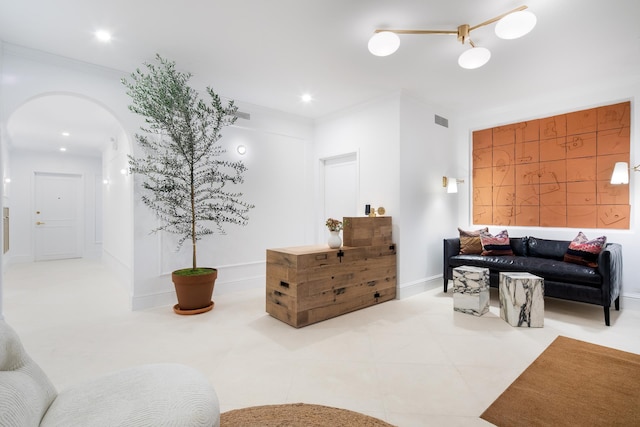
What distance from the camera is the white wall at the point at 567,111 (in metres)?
3.60

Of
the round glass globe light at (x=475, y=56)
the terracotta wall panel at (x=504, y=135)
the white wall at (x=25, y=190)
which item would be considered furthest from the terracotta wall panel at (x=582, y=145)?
the white wall at (x=25, y=190)

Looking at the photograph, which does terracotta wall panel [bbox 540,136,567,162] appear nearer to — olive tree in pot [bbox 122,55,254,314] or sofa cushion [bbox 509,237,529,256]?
sofa cushion [bbox 509,237,529,256]

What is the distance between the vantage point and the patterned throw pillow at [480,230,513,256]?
4211 millimetres

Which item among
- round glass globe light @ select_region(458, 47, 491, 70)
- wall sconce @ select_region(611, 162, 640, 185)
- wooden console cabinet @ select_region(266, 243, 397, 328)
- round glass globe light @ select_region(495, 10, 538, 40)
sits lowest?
wooden console cabinet @ select_region(266, 243, 397, 328)

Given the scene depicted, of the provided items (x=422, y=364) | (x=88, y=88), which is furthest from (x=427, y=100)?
(x=88, y=88)

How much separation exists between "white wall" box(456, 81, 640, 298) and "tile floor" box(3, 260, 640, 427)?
73cm

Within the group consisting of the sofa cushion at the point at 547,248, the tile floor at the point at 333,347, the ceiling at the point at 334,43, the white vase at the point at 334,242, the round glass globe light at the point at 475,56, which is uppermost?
the ceiling at the point at 334,43

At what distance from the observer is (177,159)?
3.83 metres

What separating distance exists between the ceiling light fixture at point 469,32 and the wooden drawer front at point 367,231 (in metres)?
1.85

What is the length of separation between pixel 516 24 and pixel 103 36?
3435 millimetres

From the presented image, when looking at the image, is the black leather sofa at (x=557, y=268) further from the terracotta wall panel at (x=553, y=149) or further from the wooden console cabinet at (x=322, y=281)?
the wooden console cabinet at (x=322, y=281)

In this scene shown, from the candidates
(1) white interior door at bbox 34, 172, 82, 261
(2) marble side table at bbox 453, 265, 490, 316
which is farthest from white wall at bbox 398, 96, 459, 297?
(1) white interior door at bbox 34, 172, 82, 261

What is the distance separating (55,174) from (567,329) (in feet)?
33.6

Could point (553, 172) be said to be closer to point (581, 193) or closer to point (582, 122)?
point (581, 193)
